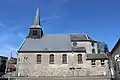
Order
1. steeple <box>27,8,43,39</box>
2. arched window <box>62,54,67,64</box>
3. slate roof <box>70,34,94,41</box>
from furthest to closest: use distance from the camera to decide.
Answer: steeple <box>27,8,43,39</box> < slate roof <box>70,34,94,41</box> < arched window <box>62,54,67,64</box>

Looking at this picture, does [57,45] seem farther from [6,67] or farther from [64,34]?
[6,67]

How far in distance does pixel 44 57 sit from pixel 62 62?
481 cm

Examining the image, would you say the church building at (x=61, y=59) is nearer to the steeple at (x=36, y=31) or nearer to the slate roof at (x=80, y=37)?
the slate roof at (x=80, y=37)

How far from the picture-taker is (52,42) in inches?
1713

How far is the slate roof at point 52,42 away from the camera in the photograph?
41062 millimetres

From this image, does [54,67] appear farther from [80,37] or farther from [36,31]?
[36,31]

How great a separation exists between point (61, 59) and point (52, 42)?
20.0 feet

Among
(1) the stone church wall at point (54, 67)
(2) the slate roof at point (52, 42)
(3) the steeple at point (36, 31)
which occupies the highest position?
(3) the steeple at point (36, 31)

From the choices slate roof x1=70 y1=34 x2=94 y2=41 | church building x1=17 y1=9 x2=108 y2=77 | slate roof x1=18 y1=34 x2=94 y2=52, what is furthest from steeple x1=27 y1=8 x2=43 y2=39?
slate roof x1=70 y1=34 x2=94 y2=41

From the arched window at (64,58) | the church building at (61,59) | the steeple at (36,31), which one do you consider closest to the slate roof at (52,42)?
the church building at (61,59)

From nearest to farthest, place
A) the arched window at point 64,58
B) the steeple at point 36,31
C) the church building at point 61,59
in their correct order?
1. the church building at point 61,59
2. the arched window at point 64,58
3. the steeple at point 36,31

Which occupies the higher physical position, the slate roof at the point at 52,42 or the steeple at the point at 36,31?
the steeple at the point at 36,31

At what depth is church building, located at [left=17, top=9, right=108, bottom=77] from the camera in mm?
39031

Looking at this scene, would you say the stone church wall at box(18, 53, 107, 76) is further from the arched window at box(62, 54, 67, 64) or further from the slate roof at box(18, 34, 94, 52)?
the slate roof at box(18, 34, 94, 52)
